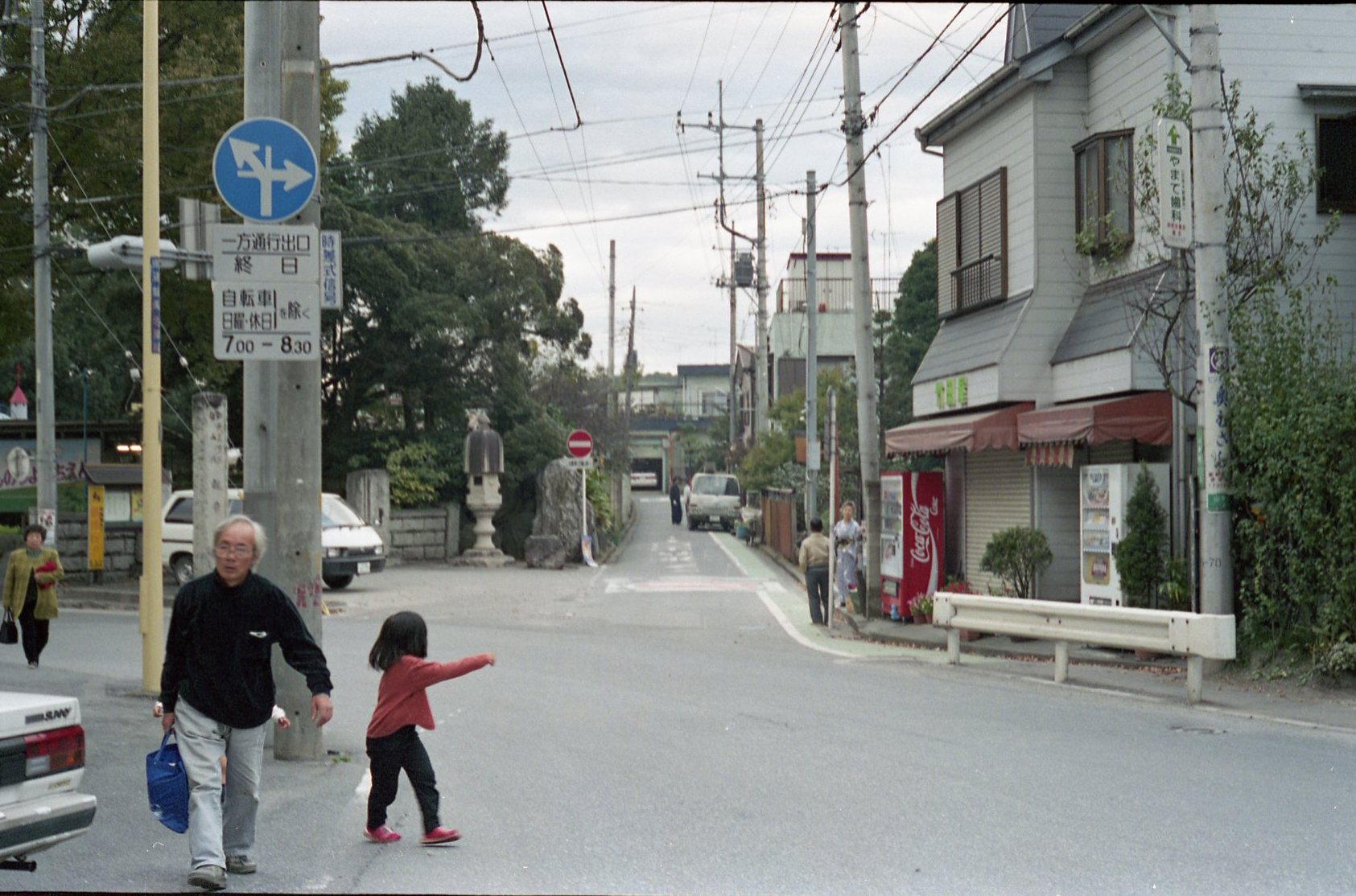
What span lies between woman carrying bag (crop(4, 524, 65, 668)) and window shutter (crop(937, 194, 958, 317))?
43.2 ft

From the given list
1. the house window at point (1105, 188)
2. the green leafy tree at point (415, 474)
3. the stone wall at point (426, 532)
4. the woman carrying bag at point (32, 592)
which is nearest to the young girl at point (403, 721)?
the woman carrying bag at point (32, 592)

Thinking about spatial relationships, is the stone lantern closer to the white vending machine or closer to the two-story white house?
the two-story white house

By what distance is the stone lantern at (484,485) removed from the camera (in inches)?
1312

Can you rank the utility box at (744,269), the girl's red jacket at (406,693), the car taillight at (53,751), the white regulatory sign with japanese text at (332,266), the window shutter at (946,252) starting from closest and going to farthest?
the car taillight at (53,751) < the girl's red jacket at (406,693) < the white regulatory sign with japanese text at (332,266) < the window shutter at (946,252) < the utility box at (744,269)

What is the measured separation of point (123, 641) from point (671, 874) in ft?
43.4

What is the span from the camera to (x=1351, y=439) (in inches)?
489

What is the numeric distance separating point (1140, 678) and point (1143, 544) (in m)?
1.82

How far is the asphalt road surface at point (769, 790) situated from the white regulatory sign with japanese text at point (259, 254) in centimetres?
309

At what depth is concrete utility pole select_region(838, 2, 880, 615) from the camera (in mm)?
20688

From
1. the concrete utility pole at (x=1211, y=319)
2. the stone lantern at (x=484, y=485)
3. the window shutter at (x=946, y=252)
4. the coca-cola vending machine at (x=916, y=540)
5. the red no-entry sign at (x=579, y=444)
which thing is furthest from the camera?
the red no-entry sign at (x=579, y=444)

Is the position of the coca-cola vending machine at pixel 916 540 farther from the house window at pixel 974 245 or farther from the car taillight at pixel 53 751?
the car taillight at pixel 53 751

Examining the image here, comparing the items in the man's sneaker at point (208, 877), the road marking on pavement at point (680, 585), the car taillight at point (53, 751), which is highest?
the car taillight at point (53, 751)

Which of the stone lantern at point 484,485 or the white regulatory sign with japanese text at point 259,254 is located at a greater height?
the white regulatory sign with japanese text at point 259,254

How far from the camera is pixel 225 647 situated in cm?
603
